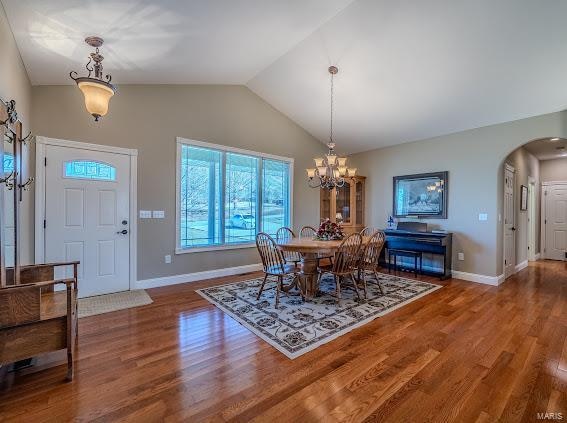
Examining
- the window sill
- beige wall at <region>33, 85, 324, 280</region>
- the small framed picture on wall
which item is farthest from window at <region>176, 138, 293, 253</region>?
the small framed picture on wall

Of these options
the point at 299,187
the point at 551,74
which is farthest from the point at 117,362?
the point at 551,74

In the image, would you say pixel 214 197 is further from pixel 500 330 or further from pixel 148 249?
pixel 500 330

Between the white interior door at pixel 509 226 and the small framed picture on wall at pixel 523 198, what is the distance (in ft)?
2.25

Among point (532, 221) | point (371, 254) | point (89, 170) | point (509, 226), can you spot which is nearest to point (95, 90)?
point (89, 170)

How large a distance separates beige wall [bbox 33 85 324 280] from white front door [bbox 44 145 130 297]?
20cm

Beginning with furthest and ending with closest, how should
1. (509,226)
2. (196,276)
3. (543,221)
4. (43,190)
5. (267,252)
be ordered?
(543,221) → (509,226) → (196,276) → (267,252) → (43,190)

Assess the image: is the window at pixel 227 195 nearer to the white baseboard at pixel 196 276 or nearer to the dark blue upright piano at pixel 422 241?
the white baseboard at pixel 196 276

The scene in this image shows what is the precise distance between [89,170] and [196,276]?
2.10 meters

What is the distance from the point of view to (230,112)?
4.62 meters

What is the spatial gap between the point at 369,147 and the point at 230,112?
3122mm

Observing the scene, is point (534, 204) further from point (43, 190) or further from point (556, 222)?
point (43, 190)

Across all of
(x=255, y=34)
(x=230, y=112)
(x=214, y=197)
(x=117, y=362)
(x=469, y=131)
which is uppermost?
(x=255, y=34)

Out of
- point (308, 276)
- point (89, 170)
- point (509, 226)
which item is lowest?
point (308, 276)

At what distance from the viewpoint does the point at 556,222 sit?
657 centimetres
